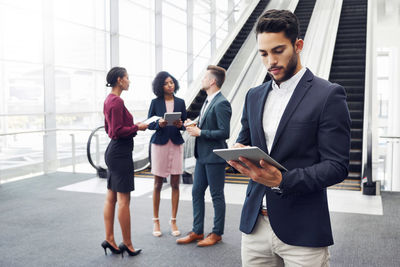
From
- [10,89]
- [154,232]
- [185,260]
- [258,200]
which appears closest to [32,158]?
[10,89]

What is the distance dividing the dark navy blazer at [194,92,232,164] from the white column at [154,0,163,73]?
11.9 m

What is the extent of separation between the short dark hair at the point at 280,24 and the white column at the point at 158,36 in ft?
48.2

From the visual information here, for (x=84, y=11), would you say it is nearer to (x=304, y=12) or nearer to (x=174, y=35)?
(x=174, y=35)

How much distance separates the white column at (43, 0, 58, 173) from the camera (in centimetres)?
1016

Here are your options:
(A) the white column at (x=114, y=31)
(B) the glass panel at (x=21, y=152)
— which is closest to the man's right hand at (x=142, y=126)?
(B) the glass panel at (x=21, y=152)

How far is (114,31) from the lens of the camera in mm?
13312

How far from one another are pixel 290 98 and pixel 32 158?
1143cm

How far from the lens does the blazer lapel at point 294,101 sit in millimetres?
1642

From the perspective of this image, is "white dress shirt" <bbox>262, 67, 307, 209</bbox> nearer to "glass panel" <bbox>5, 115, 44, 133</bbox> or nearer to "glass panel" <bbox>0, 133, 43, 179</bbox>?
"glass panel" <bbox>0, 133, 43, 179</bbox>

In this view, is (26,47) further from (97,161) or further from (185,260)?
(185,260)

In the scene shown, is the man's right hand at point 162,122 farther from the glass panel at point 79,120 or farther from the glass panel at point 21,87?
the glass panel at point 79,120

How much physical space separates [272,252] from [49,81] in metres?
9.50

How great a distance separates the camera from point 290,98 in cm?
167

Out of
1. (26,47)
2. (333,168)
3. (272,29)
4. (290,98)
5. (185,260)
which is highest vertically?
(26,47)
